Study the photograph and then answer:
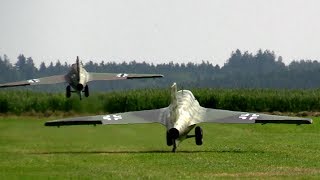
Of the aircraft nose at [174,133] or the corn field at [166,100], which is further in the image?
the corn field at [166,100]

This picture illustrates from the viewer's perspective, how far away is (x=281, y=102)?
7906 cm

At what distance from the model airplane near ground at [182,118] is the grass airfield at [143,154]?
0.75 meters

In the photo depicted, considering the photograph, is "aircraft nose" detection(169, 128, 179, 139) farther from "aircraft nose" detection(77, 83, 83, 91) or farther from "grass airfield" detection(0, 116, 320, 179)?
"aircraft nose" detection(77, 83, 83, 91)

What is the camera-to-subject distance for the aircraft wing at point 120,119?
41656mm

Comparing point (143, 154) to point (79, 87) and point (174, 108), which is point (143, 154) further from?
point (79, 87)

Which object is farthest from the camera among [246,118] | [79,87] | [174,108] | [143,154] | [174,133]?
[79,87]

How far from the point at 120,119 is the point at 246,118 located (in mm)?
6197

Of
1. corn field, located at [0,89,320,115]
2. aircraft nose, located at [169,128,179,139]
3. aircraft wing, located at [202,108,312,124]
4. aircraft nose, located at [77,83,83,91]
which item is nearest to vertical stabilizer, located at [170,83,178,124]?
aircraft nose, located at [169,128,179,139]

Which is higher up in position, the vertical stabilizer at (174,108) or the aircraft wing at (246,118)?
the vertical stabilizer at (174,108)

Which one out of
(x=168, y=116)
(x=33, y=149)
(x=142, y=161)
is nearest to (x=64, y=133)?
(x=33, y=149)

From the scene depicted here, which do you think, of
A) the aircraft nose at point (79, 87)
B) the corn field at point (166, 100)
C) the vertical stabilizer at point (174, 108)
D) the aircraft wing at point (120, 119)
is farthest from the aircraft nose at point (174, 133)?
the corn field at point (166, 100)

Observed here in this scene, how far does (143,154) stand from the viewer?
38.7 metres

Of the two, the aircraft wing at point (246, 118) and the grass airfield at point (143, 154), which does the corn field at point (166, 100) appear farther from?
the aircraft wing at point (246, 118)

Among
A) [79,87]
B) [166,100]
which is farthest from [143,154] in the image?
[166,100]
